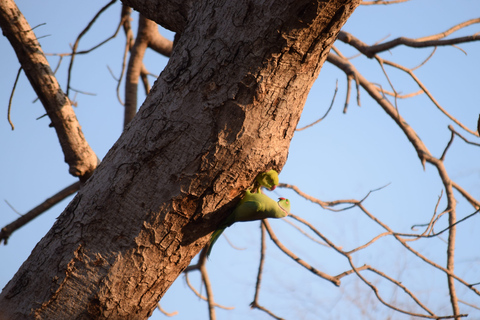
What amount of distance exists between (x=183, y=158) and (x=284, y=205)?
1.16 feet

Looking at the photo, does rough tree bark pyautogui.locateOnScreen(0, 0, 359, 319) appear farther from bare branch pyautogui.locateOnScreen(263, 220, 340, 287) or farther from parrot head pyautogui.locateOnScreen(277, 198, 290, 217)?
bare branch pyautogui.locateOnScreen(263, 220, 340, 287)

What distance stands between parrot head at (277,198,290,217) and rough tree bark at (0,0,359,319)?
178 mm

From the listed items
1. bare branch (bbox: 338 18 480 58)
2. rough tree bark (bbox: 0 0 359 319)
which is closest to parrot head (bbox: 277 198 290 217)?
rough tree bark (bbox: 0 0 359 319)

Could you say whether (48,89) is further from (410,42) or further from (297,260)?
(410,42)

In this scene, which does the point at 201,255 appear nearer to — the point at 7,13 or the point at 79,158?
the point at 79,158

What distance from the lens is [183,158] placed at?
101cm

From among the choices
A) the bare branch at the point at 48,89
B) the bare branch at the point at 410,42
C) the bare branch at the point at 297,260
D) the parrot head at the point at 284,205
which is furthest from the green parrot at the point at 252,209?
the bare branch at the point at 410,42

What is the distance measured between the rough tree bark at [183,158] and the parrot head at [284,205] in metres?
0.18

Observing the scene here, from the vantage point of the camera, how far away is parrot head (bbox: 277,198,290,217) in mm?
1202

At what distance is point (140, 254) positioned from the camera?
3.41ft

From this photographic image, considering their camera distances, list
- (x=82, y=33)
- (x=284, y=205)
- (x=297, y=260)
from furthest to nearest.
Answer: (x=82, y=33), (x=297, y=260), (x=284, y=205)

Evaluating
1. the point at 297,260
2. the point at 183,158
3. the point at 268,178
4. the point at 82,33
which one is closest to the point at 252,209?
the point at 268,178

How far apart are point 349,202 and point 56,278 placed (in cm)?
147

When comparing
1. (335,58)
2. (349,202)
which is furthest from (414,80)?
(349,202)
